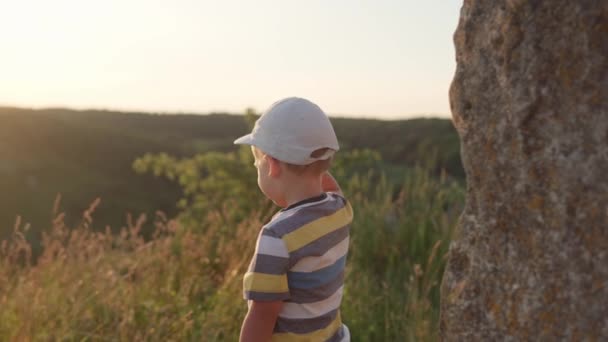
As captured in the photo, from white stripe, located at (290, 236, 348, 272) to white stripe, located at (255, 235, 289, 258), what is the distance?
91mm

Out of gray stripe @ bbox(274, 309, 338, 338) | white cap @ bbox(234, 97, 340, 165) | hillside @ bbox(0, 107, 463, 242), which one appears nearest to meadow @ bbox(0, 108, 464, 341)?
gray stripe @ bbox(274, 309, 338, 338)

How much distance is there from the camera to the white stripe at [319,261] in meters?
2.20

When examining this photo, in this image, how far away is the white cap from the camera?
7.30 feet

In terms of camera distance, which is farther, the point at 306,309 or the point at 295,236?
the point at 306,309

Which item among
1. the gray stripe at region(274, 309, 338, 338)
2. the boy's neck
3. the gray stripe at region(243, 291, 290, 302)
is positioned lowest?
the gray stripe at region(274, 309, 338, 338)

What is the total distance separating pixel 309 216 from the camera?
87.6 inches

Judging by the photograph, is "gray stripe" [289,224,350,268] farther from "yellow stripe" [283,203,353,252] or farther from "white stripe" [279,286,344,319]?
"white stripe" [279,286,344,319]

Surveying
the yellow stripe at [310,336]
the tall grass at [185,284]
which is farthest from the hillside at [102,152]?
the yellow stripe at [310,336]

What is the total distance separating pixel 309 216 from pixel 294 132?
0.26 meters

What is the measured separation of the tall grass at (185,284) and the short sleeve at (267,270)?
1.27 metres

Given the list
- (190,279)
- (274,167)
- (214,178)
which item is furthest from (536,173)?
(214,178)

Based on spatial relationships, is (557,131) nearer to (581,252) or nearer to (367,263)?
(581,252)

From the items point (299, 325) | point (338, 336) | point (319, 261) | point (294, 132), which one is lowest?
point (338, 336)

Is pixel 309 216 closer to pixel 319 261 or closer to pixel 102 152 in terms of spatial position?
pixel 319 261
